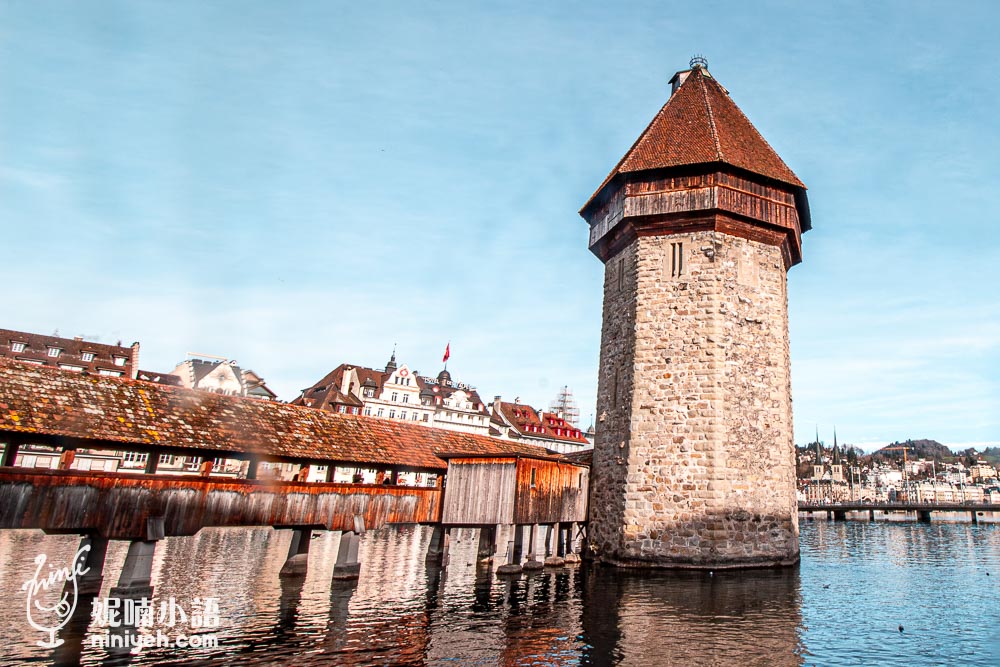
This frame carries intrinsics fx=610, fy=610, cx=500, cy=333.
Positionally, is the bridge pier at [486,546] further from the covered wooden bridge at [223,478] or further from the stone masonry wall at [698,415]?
the stone masonry wall at [698,415]

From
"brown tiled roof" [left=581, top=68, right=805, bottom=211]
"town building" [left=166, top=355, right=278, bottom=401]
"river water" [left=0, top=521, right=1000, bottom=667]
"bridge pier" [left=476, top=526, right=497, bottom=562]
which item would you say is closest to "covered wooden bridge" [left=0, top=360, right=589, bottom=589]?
"bridge pier" [left=476, top=526, right=497, bottom=562]

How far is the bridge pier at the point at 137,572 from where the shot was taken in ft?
35.2

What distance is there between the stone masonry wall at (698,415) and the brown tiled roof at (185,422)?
4994 mm

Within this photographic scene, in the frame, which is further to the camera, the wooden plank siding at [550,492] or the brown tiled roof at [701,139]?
the brown tiled roof at [701,139]

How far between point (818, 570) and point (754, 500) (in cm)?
405

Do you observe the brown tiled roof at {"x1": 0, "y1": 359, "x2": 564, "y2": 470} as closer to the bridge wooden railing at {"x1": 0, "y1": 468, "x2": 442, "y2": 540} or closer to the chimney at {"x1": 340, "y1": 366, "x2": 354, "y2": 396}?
the bridge wooden railing at {"x1": 0, "y1": 468, "x2": 442, "y2": 540}

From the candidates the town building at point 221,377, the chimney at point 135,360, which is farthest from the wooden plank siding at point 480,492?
the chimney at point 135,360

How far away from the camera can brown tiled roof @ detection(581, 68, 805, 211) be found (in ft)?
55.8

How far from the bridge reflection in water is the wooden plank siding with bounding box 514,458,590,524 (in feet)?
4.75

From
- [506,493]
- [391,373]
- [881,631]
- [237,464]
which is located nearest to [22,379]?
[506,493]

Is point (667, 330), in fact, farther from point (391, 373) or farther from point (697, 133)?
point (391, 373)

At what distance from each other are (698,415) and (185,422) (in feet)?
38.2

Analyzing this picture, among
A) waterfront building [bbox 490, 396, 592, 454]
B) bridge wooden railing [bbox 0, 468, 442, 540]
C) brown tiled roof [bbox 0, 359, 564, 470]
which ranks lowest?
bridge wooden railing [bbox 0, 468, 442, 540]

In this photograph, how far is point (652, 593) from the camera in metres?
12.2
